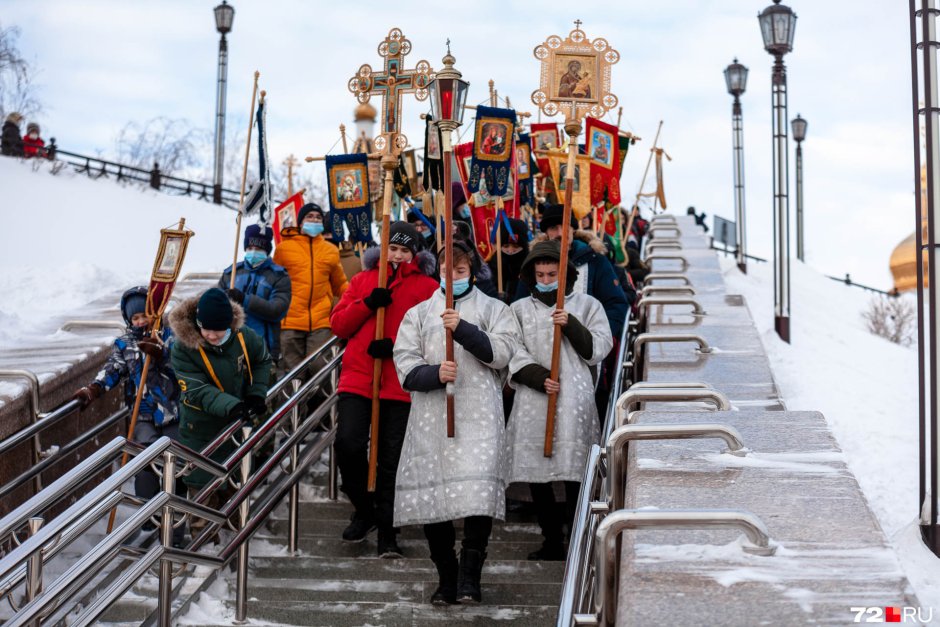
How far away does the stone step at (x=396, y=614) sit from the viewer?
5844 mm

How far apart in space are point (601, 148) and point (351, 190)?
2.27 meters

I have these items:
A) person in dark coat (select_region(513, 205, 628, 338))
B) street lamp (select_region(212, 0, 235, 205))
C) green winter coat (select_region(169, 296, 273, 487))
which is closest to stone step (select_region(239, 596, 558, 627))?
green winter coat (select_region(169, 296, 273, 487))

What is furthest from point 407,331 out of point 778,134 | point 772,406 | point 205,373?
point 778,134

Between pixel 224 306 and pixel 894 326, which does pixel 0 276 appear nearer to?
pixel 224 306

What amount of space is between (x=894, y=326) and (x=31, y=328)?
65.6 ft

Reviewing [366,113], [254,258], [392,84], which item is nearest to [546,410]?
[392,84]

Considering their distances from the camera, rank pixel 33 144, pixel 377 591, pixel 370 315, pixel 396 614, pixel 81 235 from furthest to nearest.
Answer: pixel 33 144, pixel 81 235, pixel 370 315, pixel 377 591, pixel 396 614

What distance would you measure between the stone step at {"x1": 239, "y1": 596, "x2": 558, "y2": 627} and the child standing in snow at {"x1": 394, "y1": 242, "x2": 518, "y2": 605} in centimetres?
8

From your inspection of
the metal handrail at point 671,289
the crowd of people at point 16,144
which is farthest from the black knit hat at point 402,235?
the crowd of people at point 16,144

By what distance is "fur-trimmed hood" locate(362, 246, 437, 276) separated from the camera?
702cm

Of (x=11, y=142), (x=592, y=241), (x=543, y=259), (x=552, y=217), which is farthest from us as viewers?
(x=11, y=142)

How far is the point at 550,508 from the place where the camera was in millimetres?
6617

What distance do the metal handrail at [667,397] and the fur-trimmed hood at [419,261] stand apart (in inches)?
81.4

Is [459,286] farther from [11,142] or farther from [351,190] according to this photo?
[11,142]
